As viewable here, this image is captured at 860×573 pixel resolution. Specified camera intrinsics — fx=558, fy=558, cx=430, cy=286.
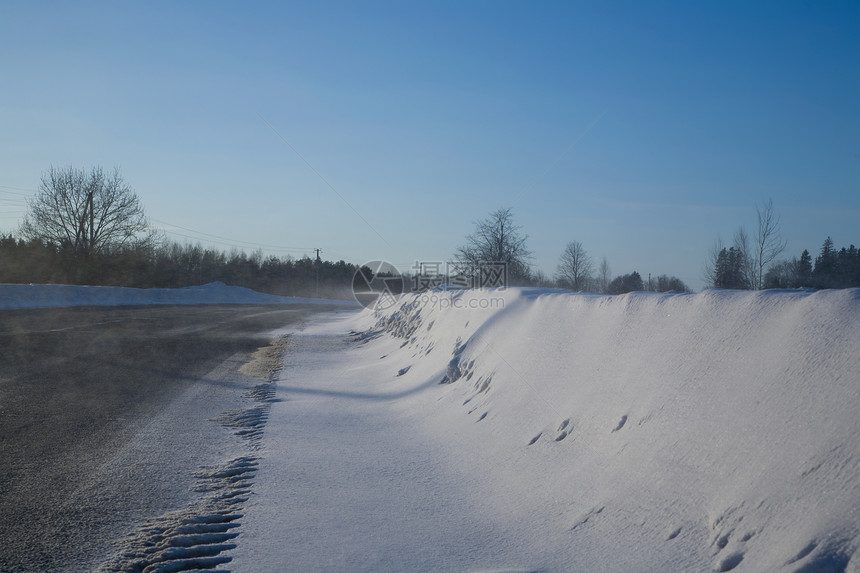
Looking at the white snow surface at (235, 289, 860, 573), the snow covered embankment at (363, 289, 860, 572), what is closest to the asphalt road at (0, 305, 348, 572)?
the white snow surface at (235, 289, 860, 573)

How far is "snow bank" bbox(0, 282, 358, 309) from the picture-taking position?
2811cm

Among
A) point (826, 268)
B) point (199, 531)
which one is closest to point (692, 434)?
point (199, 531)

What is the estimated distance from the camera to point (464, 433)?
5469 millimetres

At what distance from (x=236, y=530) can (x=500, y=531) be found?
1.67 metres

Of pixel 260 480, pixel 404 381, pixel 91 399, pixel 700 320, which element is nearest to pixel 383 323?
pixel 404 381

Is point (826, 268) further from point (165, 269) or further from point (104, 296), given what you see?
point (165, 269)

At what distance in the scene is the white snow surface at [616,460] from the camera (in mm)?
2486

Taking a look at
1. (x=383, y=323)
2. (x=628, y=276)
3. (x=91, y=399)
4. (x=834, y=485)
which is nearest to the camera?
(x=834, y=485)

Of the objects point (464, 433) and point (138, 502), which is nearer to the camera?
point (138, 502)

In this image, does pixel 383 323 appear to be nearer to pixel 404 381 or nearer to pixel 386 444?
pixel 404 381

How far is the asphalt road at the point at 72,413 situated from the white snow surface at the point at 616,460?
109 centimetres

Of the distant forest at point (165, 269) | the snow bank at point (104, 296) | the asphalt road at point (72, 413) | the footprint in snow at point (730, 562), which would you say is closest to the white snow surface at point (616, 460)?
the footprint in snow at point (730, 562)

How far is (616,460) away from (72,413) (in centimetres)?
626

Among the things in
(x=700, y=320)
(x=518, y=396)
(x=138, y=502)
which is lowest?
(x=138, y=502)
